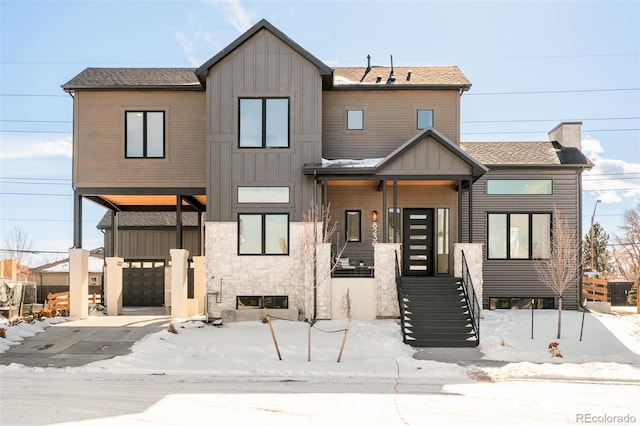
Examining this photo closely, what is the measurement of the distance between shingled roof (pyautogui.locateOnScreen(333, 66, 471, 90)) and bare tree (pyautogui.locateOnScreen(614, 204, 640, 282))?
1434 inches

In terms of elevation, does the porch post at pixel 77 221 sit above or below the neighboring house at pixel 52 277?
above

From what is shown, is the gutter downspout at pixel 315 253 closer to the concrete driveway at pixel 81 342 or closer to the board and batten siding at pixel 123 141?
the board and batten siding at pixel 123 141

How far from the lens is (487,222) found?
2355cm

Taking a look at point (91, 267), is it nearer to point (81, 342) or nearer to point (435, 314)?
point (81, 342)

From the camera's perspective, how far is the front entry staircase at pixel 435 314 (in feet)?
55.1

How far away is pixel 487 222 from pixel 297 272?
306 inches

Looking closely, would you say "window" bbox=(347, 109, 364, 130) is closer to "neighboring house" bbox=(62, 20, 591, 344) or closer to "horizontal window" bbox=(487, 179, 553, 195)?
"neighboring house" bbox=(62, 20, 591, 344)

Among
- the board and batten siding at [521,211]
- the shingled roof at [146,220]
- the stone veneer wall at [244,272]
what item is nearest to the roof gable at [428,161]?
the stone veneer wall at [244,272]

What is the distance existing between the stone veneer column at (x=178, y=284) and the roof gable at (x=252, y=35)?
6.13 metres

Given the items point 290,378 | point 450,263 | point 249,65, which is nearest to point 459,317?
point 450,263

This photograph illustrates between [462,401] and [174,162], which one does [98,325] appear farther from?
[462,401]

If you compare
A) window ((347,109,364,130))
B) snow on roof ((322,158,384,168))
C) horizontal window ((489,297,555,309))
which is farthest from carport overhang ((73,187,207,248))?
horizontal window ((489,297,555,309))

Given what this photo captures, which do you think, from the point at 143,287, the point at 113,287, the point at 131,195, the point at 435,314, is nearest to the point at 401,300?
the point at 435,314

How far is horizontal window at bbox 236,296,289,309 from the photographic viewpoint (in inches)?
811
